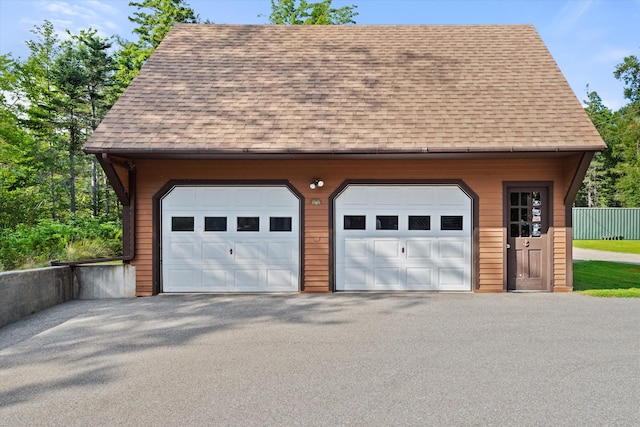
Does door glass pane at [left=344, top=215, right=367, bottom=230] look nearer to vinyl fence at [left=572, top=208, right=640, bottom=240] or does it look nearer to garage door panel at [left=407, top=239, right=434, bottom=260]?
garage door panel at [left=407, top=239, right=434, bottom=260]

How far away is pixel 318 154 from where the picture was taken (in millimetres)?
7180

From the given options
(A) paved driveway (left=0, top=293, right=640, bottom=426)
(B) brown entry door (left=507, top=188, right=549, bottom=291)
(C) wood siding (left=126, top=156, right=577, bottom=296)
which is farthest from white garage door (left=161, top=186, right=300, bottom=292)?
(B) brown entry door (left=507, top=188, right=549, bottom=291)

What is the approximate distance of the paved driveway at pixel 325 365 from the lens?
304cm

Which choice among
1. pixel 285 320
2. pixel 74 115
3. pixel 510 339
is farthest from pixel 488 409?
pixel 74 115

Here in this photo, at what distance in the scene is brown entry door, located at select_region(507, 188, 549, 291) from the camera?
7.71 meters

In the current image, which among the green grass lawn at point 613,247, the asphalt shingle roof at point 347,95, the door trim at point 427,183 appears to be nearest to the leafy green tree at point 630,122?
the green grass lawn at point 613,247

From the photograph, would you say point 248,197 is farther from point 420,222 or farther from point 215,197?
point 420,222

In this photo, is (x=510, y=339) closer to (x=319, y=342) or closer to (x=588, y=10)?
(x=319, y=342)

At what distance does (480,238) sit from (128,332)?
257 inches

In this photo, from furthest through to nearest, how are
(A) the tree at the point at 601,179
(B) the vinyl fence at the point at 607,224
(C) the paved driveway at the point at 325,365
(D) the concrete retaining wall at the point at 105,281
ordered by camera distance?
(A) the tree at the point at 601,179 → (B) the vinyl fence at the point at 607,224 → (D) the concrete retaining wall at the point at 105,281 → (C) the paved driveway at the point at 325,365

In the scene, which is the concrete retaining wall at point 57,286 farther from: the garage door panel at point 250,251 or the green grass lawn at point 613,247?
the green grass lawn at point 613,247

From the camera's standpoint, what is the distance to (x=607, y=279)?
9305 millimetres

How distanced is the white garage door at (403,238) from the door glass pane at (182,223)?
9.87 ft

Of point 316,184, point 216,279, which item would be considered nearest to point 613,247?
point 316,184
